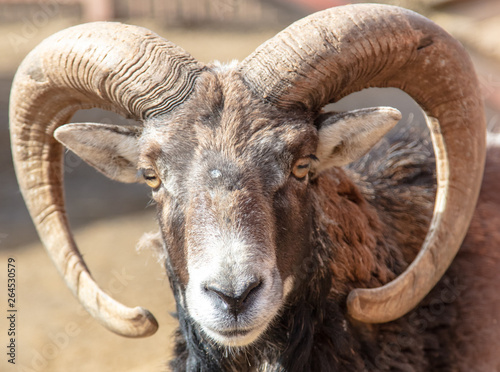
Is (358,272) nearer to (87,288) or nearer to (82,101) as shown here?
(87,288)

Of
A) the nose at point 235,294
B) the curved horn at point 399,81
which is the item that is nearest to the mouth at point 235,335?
the nose at point 235,294

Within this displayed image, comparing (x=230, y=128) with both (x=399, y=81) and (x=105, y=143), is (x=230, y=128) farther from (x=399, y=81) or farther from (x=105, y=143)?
(x=399, y=81)

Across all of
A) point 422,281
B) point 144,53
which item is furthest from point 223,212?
point 422,281

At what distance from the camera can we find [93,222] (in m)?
11.3

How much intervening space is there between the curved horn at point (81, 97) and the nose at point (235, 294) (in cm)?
126

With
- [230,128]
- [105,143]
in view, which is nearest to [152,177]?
[105,143]

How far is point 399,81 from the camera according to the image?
4.42 metres

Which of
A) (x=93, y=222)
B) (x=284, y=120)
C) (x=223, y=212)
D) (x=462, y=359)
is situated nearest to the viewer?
(x=223, y=212)

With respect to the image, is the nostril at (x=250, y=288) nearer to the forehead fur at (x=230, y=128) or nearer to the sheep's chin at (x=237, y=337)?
the sheep's chin at (x=237, y=337)

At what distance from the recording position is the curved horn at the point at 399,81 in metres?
3.96

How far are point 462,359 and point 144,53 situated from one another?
10.7ft

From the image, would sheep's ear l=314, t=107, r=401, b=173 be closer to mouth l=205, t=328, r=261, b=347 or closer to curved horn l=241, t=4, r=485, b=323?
curved horn l=241, t=4, r=485, b=323

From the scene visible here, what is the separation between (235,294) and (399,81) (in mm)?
2058

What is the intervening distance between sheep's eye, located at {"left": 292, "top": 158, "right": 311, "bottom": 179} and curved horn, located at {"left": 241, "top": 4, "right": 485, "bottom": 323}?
374 millimetres
